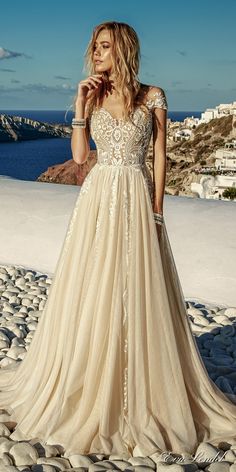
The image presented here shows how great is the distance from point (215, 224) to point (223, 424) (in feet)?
9.36

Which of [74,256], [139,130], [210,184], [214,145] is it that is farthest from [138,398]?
[214,145]

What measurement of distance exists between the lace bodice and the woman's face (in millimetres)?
161

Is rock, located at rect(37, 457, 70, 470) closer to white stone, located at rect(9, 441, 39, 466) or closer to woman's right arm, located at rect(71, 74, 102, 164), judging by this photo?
white stone, located at rect(9, 441, 39, 466)

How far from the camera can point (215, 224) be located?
217 inches

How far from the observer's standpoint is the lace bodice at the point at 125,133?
2.59m

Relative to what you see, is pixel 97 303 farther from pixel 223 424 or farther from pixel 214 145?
pixel 214 145

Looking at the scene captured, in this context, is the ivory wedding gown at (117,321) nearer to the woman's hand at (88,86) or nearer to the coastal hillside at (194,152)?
the woman's hand at (88,86)

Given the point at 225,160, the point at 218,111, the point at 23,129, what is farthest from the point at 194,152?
the point at 218,111

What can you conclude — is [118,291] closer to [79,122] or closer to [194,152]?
[79,122]

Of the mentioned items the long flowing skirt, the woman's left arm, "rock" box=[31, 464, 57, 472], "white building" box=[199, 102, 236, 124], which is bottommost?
"rock" box=[31, 464, 57, 472]

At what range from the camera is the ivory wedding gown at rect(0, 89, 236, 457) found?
102 inches

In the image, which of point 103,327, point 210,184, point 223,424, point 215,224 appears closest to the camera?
point 103,327

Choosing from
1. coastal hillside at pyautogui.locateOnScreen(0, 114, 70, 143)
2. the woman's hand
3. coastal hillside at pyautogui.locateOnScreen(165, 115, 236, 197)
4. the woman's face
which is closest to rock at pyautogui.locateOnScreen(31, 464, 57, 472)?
the woman's hand

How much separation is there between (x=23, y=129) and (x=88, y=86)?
38.0 meters
